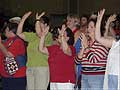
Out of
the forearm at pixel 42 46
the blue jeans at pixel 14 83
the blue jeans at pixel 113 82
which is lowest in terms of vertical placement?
the blue jeans at pixel 14 83

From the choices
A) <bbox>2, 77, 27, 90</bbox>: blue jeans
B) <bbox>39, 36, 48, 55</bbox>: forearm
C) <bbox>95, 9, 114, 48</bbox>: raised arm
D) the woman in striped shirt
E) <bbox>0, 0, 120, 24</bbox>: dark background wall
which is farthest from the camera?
<bbox>0, 0, 120, 24</bbox>: dark background wall

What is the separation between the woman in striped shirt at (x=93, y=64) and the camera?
5.11m

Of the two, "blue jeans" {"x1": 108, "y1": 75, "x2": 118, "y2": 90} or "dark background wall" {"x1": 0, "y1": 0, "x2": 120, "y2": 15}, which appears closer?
"blue jeans" {"x1": 108, "y1": 75, "x2": 118, "y2": 90}

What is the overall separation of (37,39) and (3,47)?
0.71 meters

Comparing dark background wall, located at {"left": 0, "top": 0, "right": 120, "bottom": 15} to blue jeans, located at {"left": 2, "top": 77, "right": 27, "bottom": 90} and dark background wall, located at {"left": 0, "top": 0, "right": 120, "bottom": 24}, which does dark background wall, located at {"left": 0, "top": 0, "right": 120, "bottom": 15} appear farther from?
blue jeans, located at {"left": 2, "top": 77, "right": 27, "bottom": 90}

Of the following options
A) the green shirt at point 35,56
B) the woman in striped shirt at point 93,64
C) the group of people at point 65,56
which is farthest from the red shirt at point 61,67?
the green shirt at point 35,56

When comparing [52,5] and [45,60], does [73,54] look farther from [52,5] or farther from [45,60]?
[52,5]

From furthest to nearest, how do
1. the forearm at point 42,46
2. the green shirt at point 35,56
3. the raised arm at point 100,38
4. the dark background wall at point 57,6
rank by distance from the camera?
the dark background wall at point 57,6, the green shirt at point 35,56, the forearm at point 42,46, the raised arm at point 100,38

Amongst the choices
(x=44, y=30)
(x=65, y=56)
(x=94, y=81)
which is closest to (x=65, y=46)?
(x=65, y=56)

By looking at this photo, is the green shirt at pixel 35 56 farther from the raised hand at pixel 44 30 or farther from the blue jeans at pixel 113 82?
the blue jeans at pixel 113 82

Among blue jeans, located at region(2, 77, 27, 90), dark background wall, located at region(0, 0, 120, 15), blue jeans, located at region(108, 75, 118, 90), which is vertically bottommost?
blue jeans, located at region(2, 77, 27, 90)

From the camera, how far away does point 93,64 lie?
203 inches

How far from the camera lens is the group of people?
15.6ft

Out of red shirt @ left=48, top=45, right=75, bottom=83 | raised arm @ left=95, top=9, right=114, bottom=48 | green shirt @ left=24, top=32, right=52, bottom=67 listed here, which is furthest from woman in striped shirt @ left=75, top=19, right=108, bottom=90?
green shirt @ left=24, top=32, right=52, bottom=67
